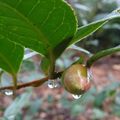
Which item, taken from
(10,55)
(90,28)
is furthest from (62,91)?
(90,28)

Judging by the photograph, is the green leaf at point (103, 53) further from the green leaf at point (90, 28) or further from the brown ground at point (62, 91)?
the brown ground at point (62, 91)

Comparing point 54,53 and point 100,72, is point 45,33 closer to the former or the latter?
point 54,53

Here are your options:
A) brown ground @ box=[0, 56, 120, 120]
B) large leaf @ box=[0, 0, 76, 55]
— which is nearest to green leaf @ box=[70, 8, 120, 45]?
large leaf @ box=[0, 0, 76, 55]

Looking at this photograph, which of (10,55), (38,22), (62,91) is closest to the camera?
(38,22)

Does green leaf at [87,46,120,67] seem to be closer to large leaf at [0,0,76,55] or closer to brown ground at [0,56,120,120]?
large leaf at [0,0,76,55]

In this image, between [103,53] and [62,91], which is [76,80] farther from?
[62,91]

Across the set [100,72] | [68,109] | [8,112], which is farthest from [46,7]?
[100,72]

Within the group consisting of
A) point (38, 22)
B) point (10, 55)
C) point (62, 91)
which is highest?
point (38, 22)

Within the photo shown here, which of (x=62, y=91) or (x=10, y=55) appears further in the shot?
(x=62, y=91)
